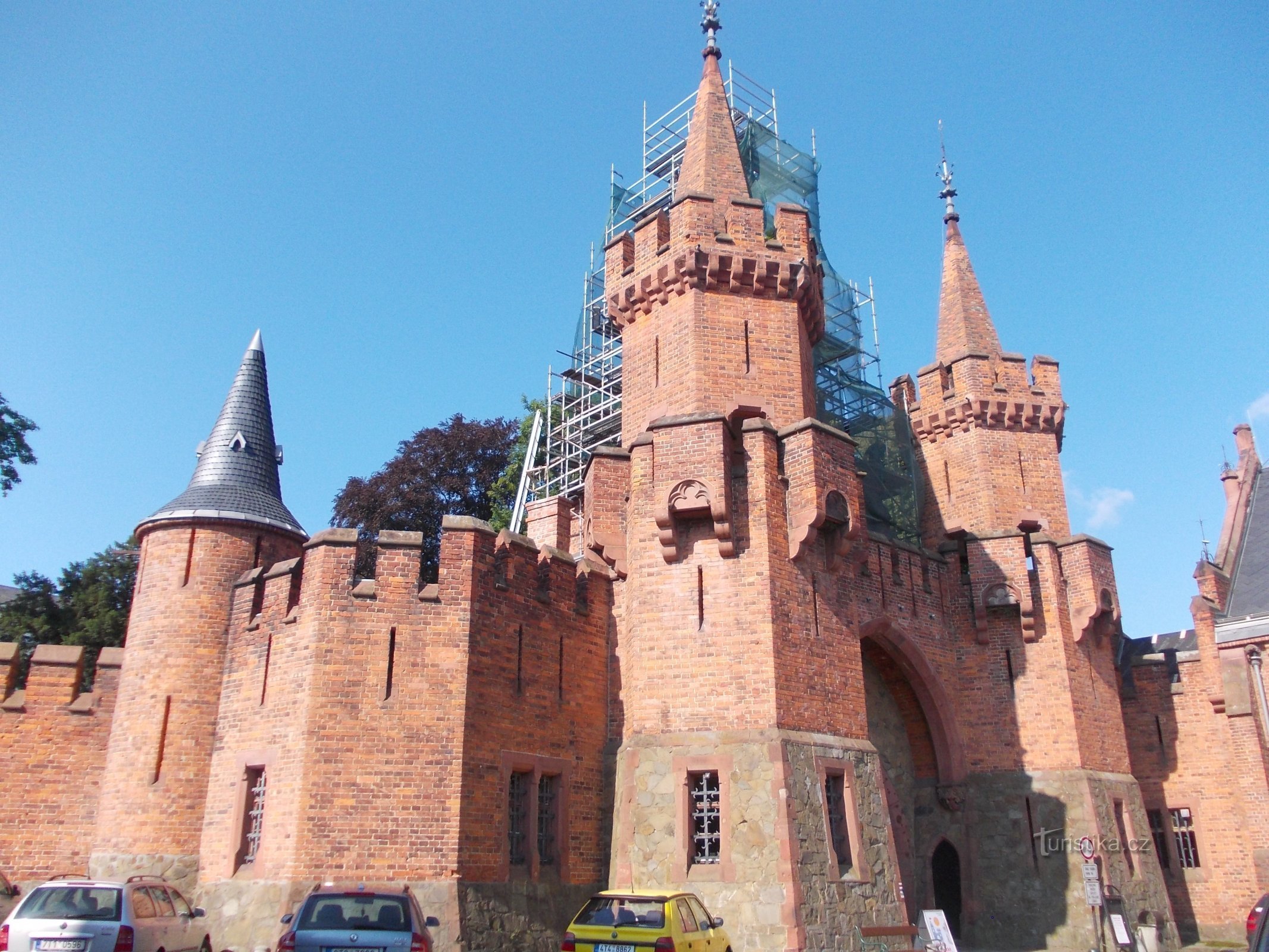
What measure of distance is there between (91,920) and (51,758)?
817 cm

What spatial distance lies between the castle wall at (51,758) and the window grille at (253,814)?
362 cm

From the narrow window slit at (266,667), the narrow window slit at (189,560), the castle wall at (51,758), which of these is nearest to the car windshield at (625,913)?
the narrow window slit at (266,667)

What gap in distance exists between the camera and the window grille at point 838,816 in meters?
15.7

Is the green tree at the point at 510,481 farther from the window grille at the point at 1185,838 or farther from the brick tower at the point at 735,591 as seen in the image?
the window grille at the point at 1185,838

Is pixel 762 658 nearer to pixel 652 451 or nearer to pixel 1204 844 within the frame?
pixel 652 451

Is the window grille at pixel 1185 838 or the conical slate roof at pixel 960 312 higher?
the conical slate roof at pixel 960 312

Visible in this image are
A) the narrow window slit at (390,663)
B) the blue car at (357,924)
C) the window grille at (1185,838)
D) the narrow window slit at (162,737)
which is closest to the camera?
the blue car at (357,924)

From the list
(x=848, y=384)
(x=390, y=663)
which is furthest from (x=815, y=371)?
(x=390, y=663)

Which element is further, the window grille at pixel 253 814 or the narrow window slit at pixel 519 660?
the narrow window slit at pixel 519 660

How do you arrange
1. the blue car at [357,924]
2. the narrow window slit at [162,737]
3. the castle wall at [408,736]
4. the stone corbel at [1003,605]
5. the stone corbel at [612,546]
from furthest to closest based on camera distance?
1. the stone corbel at [1003,605]
2. the stone corbel at [612,546]
3. the narrow window slit at [162,737]
4. the castle wall at [408,736]
5. the blue car at [357,924]

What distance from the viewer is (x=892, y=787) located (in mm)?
20703

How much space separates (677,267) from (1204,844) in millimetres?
17588

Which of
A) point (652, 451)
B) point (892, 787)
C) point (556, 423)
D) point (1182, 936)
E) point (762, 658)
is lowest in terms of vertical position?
point (1182, 936)

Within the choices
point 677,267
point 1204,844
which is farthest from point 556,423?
point 1204,844
